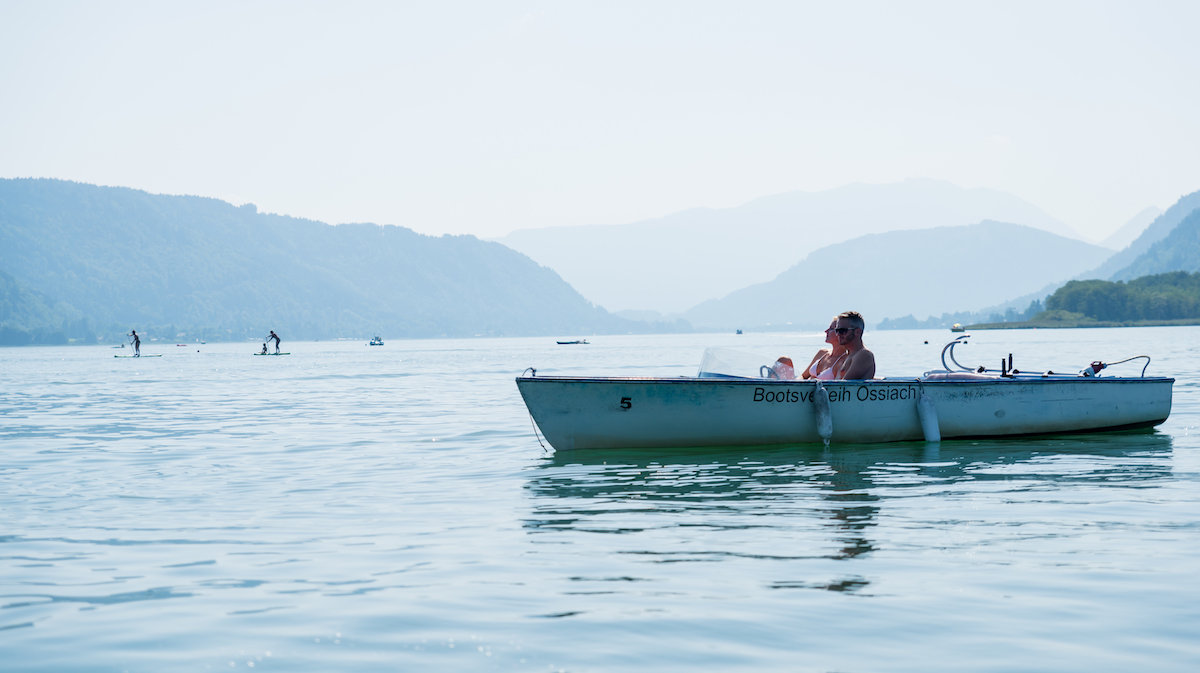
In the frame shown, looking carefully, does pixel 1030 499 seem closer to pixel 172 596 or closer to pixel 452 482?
pixel 452 482

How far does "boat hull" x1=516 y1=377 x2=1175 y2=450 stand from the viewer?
18.4 m

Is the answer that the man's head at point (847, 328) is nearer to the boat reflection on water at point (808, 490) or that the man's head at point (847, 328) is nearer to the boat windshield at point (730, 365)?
the boat windshield at point (730, 365)

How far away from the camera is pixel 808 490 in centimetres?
1497

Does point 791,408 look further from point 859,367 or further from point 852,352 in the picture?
point 852,352

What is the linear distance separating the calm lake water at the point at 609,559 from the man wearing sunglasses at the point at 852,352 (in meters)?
1.32

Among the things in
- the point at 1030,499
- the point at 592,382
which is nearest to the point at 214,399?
the point at 592,382

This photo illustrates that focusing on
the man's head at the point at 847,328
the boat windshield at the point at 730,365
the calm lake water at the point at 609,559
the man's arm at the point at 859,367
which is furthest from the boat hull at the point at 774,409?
the man's head at the point at 847,328

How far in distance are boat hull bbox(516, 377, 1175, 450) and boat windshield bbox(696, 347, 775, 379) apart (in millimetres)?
519

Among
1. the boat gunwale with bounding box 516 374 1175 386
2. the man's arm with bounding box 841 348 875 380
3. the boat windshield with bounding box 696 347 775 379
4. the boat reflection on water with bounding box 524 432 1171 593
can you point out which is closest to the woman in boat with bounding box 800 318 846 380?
the man's arm with bounding box 841 348 875 380

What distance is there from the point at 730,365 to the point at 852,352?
2.22m

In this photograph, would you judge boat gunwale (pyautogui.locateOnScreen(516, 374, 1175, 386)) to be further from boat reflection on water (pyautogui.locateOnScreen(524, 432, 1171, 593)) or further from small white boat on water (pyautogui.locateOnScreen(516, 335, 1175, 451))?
boat reflection on water (pyautogui.locateOnScreen(524, 432, 1171, 593))

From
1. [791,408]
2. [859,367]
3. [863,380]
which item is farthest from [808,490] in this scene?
[859,367]

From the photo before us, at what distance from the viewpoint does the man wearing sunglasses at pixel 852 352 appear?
19.4 m

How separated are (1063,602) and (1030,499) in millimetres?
5661
